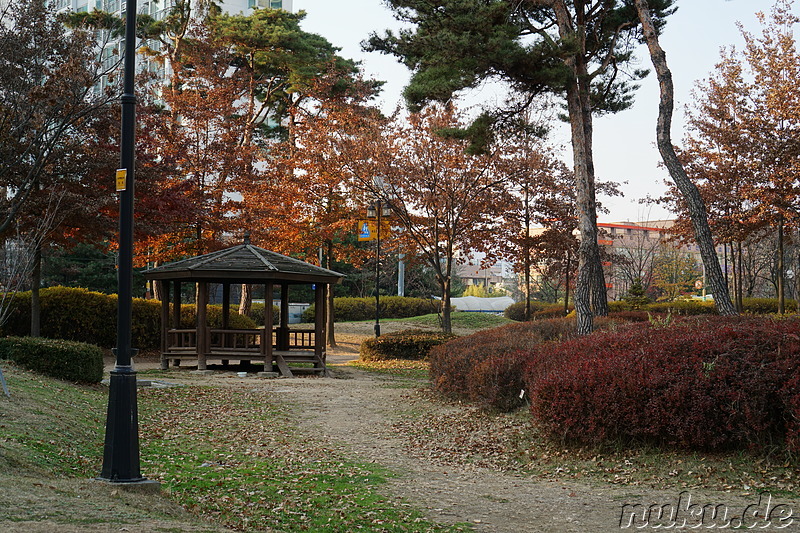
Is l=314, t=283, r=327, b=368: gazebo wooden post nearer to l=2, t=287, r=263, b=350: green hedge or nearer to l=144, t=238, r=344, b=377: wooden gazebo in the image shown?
l=144, t=238, r=344, b=377: wooden gazebo

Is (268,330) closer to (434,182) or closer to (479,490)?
(434,182)

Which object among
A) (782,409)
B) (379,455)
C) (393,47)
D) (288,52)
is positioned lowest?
(379,455)

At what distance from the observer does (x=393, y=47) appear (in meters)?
14.8

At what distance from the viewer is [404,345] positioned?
21922mm

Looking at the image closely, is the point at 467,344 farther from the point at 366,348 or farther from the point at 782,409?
the point at 366,348

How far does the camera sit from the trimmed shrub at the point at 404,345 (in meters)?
21.7

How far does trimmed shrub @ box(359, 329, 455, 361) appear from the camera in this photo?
21734 mm

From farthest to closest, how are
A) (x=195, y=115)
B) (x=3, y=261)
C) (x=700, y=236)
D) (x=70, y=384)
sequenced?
1. (x=195, y=115)
2. (x=3, y=261)
3. (x=700, y=236)
4. (x=70, y=384)

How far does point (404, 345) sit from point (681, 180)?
34.1ft

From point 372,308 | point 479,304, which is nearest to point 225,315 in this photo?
point 372,308

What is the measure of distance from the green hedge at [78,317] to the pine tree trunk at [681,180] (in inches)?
585

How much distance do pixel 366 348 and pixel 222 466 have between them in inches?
578

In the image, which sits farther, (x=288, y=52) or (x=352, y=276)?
(x=352, y=276)

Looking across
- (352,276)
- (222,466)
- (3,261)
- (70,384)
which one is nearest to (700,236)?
(222,466)
